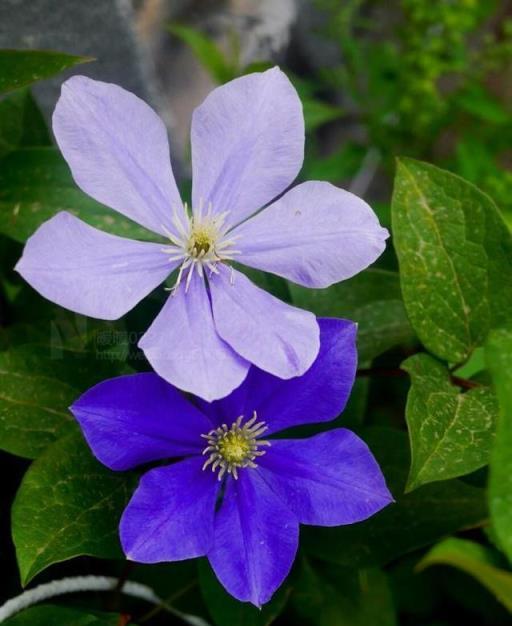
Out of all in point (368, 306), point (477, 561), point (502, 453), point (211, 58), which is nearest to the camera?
point (502, 453)

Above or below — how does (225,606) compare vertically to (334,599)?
above

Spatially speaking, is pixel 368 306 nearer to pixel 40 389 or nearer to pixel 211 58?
pixel 40 389

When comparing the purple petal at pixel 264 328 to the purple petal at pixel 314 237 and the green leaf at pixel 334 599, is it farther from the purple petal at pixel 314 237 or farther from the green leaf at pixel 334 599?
the green leaf at pixel 334 599

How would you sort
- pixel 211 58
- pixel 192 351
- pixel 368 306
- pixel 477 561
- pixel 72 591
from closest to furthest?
pixel 192 351, pixel 72 591, pixel 368 306, pixel 477 561, pixel 211 58

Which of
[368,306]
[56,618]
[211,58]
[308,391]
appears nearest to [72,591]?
[56,618]

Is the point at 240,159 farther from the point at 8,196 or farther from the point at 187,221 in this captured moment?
the point at 8,196

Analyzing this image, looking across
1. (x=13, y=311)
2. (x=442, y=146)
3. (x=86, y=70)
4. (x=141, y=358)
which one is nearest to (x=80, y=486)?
(x=141, y=358)

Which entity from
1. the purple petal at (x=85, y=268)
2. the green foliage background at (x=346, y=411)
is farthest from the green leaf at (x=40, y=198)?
the purple petal at (x=85, y=268)
